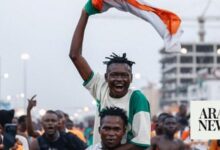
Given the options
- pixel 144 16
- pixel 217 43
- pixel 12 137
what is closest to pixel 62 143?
pixel 12 137

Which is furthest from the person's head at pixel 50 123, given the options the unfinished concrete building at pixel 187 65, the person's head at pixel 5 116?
the unfinished concrete building at pixel 187 65

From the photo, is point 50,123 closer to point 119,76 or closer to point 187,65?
point 119,76

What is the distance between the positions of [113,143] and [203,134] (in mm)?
1983

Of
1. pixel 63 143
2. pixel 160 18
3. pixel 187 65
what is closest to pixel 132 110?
pixel 160 18

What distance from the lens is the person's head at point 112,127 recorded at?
19.4ft

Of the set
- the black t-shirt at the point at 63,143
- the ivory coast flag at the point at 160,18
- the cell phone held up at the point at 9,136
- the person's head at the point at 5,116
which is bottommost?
the black t-shirt at the point at 63,143

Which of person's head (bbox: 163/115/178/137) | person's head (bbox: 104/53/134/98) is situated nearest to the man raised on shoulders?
person's head (bbox: 104/53/134/98)

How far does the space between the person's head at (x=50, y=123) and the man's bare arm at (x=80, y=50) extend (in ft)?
9.22

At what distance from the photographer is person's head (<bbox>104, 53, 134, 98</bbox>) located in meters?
6.13

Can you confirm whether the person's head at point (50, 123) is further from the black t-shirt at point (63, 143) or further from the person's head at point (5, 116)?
the person's head at point (5, 116)

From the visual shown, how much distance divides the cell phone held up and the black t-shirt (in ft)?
4.73

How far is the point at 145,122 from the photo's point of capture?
6.13m

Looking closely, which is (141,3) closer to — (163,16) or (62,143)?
(163,16)

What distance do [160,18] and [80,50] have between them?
79 centimetres
